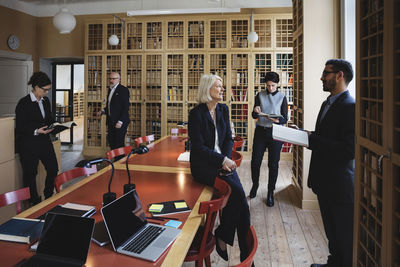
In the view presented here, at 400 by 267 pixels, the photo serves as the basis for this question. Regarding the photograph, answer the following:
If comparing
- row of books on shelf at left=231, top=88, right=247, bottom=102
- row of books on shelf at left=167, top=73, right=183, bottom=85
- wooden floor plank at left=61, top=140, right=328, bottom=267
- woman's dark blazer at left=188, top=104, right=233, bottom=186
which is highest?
row of books on shelf at left=167, top=73, right=183, bottom=85

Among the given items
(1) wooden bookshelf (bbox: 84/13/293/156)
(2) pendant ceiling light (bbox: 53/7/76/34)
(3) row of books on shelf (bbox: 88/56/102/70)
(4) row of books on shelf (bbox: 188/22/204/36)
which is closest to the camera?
(2) pendant ceiling light (bbox: 53/7/76/34)

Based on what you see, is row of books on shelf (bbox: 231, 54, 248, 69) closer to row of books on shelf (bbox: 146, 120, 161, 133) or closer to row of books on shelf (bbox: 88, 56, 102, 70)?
row of books on shelf (bbox: 146, 120, 161, 133)

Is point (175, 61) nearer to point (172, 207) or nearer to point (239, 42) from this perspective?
point (239, 42)

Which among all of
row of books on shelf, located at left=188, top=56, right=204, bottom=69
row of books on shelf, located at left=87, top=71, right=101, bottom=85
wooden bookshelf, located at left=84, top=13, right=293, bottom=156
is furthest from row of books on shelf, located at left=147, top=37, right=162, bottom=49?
row of books on shelf, located at left=87, top=71, right=101, bottom=85

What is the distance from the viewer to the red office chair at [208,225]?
1800 millimetres

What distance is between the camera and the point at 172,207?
1911 millimetres

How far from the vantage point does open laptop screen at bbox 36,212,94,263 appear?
1306 millimetres

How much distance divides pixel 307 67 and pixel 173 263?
3484 millimetres

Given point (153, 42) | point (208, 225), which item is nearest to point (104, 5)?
point (153, 42)

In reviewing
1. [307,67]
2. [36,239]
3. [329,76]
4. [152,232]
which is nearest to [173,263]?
[152,232]

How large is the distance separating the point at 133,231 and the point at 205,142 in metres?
1.28

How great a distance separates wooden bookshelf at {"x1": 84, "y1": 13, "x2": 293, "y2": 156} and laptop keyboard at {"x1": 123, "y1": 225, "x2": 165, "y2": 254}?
628 centimetres

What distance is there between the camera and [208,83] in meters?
2.75

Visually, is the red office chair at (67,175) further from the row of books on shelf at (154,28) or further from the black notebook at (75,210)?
the row of books on shelf at (154,28)
